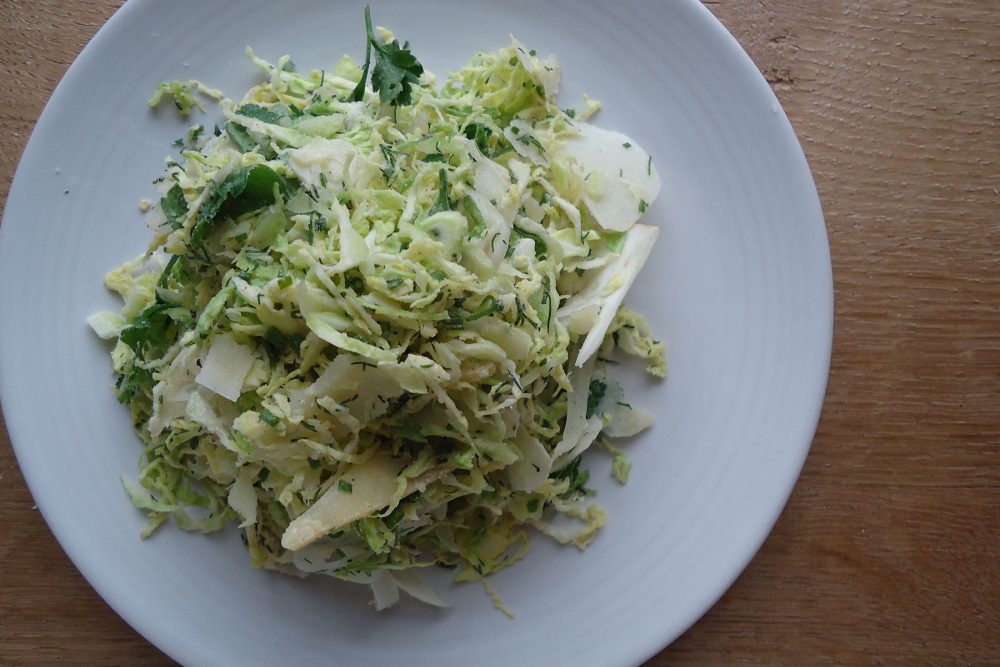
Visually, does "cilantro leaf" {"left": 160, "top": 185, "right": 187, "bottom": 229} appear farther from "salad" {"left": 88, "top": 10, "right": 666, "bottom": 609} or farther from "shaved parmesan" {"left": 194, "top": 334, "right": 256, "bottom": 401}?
"shaved parmesan" {"left": 194, "top": 334, "right": 256, "bottom": 401}

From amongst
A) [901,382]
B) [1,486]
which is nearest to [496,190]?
[901,382]

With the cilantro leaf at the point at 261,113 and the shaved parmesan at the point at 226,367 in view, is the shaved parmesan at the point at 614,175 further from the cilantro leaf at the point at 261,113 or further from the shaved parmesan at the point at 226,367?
the shaved parmesan at the point at 226,367

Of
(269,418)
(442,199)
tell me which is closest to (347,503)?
(269,418)

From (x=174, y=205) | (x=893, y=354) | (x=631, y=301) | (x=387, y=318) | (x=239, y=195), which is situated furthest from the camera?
(x=893, y=354)

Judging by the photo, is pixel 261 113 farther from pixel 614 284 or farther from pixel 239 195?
pixel 614 284

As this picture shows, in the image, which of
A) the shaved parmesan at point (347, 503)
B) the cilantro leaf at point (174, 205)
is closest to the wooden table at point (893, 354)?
the shaved parmesan at point (347, 503)

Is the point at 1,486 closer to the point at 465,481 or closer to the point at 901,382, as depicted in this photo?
the point at 465,481
